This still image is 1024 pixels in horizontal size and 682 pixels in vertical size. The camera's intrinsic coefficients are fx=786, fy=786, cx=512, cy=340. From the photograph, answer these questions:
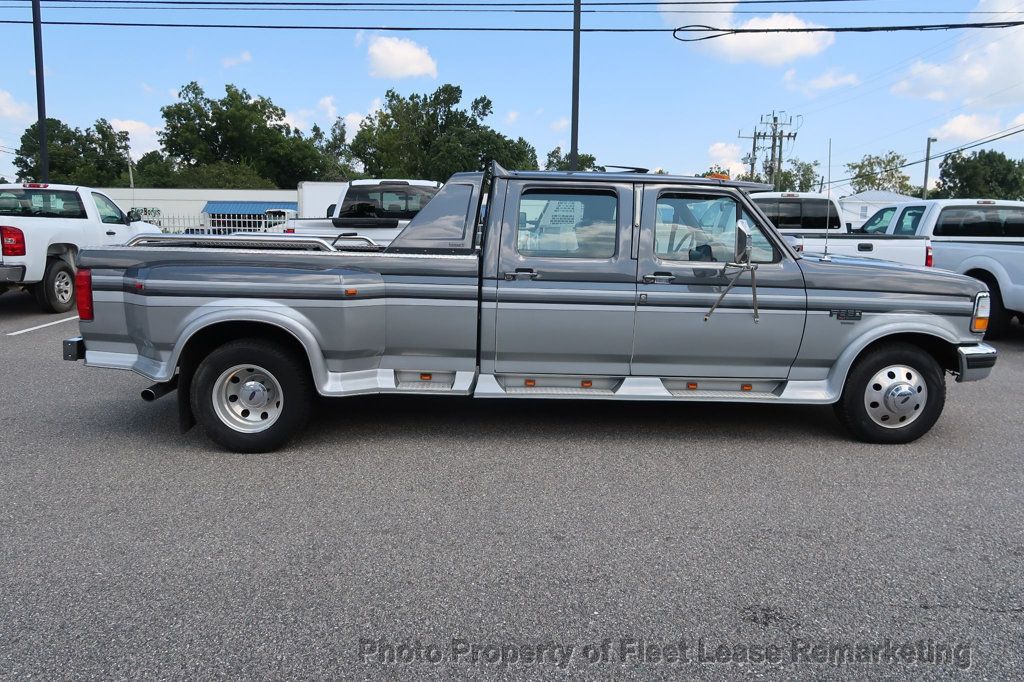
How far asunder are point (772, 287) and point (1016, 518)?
2.01 m

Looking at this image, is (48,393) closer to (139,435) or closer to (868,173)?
(139,435)

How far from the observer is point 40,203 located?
1179 centimetres

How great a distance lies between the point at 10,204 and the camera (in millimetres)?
11484

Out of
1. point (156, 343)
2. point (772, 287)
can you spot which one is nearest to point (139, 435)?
point (156, 343)

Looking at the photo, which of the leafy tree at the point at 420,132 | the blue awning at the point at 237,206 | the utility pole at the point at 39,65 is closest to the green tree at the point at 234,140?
the leafy tree at the point at 420,132

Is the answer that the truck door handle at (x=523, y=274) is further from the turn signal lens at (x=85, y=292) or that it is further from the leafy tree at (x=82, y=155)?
the leafy tree at (x=82, y=155)

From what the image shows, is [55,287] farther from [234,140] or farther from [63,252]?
[234,140]

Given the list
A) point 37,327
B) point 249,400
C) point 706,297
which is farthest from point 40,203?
point 706,297

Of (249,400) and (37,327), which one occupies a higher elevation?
(249,400)

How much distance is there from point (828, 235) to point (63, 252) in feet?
36.1

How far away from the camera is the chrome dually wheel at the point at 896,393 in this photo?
5582 millimetres

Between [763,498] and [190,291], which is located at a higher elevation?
[190,291]

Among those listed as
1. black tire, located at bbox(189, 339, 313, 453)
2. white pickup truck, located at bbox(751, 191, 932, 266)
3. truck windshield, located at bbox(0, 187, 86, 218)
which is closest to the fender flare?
black tire, located at bbox(189, 339, 313, 453)

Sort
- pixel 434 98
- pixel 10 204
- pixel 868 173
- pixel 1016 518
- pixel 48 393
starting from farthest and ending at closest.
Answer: pixel 434 98, pixel 868 173, pixel 10 204, pixel 48 393, pixel 1016 518
